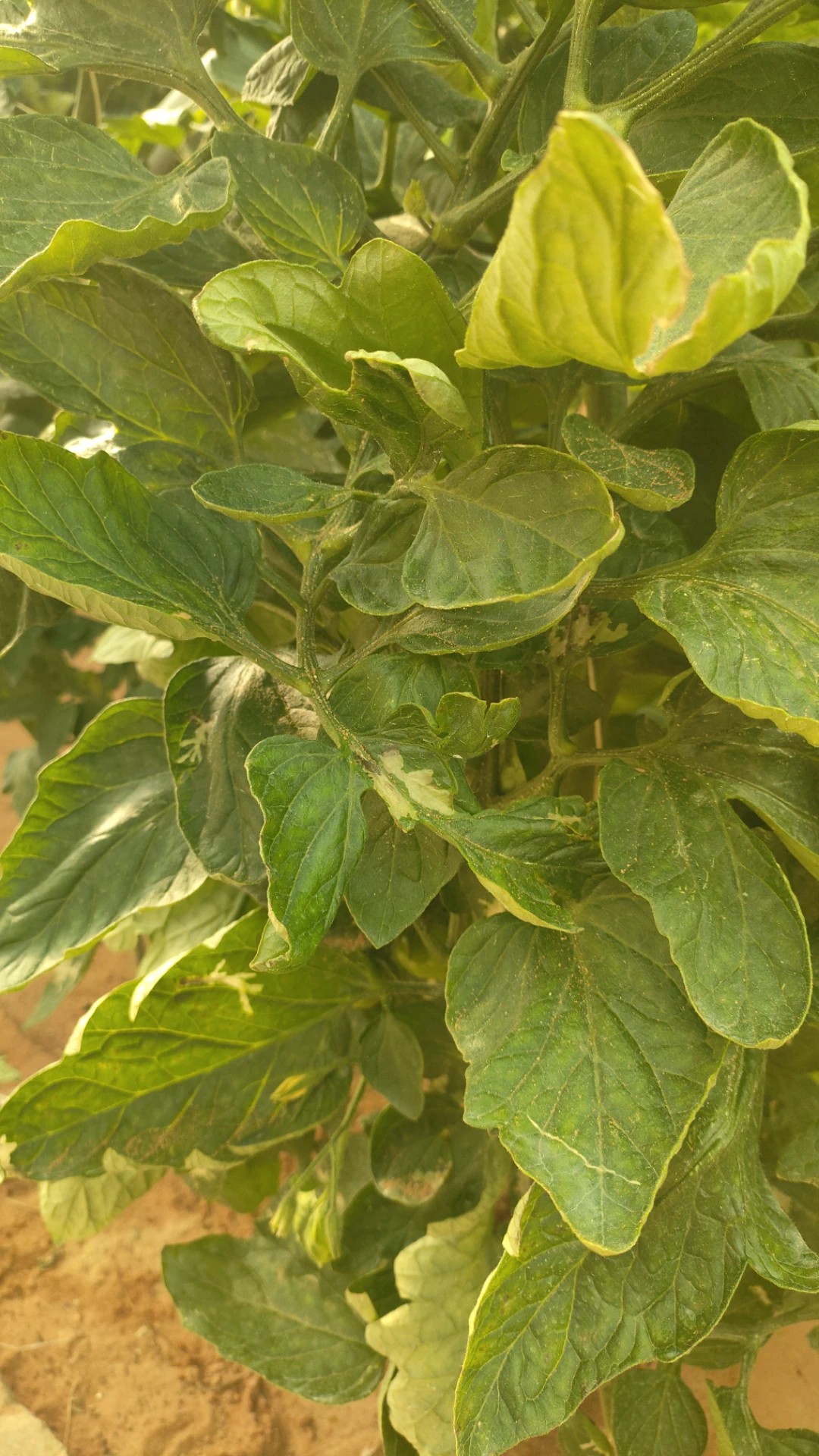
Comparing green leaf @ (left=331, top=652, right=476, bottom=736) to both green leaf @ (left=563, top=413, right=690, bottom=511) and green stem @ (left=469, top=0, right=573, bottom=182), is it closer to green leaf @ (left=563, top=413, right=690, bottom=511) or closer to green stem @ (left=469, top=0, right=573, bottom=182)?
green leaf @ (left=563, top=413, right=690, bottom=511)

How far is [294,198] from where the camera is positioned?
0.56 meters

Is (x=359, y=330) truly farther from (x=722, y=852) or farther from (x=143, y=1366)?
(x=143, y=1366)

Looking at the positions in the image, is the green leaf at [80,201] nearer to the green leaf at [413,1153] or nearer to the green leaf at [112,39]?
the green leaf at [112,39]

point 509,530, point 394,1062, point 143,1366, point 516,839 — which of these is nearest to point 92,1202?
point 143,1366

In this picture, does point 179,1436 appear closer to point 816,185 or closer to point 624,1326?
point 624,1326

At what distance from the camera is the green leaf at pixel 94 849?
2.09ft

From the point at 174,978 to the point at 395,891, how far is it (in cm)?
20

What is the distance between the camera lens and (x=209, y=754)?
596mm

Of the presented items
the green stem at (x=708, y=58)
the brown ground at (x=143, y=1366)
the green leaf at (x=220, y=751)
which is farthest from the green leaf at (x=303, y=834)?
the brown ground at (x=143, y=1366)

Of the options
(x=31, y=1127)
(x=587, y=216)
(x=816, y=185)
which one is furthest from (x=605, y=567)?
(x=31, y=1127)

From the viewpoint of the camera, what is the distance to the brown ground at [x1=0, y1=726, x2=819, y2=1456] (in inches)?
32.3

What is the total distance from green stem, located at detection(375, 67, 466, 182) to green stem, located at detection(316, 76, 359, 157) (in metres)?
0.05

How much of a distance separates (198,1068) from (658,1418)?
356 mm

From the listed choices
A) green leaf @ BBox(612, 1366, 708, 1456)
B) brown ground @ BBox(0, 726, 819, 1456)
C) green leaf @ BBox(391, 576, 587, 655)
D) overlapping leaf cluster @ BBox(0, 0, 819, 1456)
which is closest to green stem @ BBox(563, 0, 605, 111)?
overlapping leaf cluster @ BBox(0, 0, 819, 1456)
